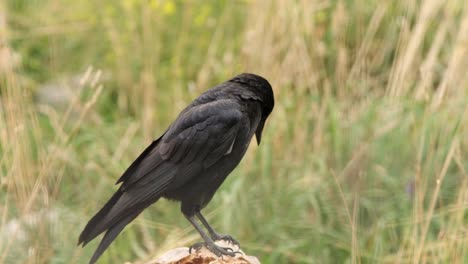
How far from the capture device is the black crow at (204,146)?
2.88m

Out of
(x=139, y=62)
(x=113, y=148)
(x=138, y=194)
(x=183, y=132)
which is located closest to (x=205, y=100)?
(x=183, y=132)

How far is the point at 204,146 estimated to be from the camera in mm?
2953

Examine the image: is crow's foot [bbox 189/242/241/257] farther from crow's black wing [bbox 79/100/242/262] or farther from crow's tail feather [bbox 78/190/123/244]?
crow's tail feather [bbox 78/190/123/244]

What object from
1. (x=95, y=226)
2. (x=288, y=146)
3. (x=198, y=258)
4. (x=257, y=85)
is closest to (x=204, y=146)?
(x=257, y=85)

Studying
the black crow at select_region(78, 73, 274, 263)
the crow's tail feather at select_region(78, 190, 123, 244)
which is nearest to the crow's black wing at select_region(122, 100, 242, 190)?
the black crow at select_region(78, 73, 274, 263)

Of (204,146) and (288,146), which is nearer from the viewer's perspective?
(204,146)

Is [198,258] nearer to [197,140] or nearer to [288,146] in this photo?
[197,140]

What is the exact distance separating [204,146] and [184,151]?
0.26ft

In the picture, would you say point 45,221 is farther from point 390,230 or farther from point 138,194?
point 390,230

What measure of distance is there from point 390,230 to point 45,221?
5.26 ft

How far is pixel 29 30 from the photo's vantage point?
641cm

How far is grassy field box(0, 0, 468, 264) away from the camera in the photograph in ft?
12.1

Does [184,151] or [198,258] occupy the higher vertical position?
[184,151]

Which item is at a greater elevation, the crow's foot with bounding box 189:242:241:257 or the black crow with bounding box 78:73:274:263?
the black crow with bounding box 78:73:274:263
